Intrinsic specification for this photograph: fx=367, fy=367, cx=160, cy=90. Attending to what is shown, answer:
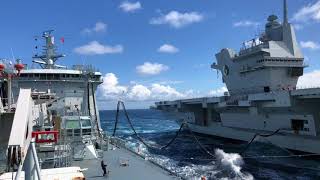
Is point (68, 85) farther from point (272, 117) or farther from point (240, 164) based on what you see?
point (272, 117)

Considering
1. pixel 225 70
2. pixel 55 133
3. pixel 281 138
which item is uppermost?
pixel 225 70

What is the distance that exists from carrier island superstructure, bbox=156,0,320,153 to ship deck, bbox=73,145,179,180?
39.9 ft

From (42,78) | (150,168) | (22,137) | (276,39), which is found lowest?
(150,168)

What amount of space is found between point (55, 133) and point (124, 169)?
444 centimetres

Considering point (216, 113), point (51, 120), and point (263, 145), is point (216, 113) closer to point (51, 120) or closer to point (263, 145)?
point (263, 145)

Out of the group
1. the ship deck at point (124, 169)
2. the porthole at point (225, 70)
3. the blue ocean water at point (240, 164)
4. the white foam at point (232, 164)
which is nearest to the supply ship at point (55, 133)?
the ship deck at point (124, 169)

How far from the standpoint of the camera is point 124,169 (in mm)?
12648

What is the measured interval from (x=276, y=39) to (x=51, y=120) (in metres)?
25.3

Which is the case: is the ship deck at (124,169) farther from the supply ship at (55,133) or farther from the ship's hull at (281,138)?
the ship's hull at (281,138)

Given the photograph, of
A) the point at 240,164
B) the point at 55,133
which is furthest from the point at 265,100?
the point at 55,133

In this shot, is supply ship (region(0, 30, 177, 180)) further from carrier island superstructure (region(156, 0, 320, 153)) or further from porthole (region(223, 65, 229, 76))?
porthole (region(223, 65, 229, 76))

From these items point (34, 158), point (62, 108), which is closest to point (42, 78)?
point (62, 108)

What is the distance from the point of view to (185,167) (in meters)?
20.4

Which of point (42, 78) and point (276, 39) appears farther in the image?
point (276, 39)
